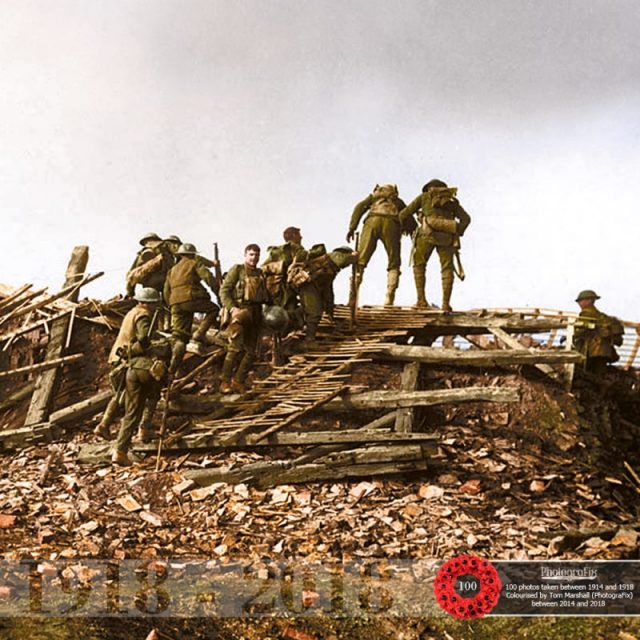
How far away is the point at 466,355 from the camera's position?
11516 millimetres

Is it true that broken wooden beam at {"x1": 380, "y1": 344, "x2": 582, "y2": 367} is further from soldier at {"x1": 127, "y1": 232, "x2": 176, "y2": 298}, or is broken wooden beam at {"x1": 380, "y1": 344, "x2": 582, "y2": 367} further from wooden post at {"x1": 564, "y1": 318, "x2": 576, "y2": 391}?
soldier at {"x1": 127, "y1": 232, "x2": 176, "y2": 298}

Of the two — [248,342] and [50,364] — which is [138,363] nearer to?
[248,342]

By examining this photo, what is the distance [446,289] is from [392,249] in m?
1.39

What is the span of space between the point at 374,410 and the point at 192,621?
5.72m

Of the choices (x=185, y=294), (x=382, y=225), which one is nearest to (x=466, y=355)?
(x=382, y=225)

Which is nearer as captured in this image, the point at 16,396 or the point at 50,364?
the point at 50,364

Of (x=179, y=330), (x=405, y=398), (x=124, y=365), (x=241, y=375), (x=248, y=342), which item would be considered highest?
(x=179, y=330)

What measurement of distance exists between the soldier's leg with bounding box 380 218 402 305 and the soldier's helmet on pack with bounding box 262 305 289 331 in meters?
3.31

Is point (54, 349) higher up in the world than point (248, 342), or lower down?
→ lower down

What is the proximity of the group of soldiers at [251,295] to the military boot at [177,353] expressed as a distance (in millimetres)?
17

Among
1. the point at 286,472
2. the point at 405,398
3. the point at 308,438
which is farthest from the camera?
the point at 405,398

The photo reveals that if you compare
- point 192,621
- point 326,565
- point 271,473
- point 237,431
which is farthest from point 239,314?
point 192,621

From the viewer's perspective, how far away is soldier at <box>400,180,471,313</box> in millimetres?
12906

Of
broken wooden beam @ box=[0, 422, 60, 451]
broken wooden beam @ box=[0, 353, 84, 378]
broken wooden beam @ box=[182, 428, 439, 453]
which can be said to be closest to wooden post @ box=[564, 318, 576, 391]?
broken wooden beam @ box=[182, 428, 439, 453]
